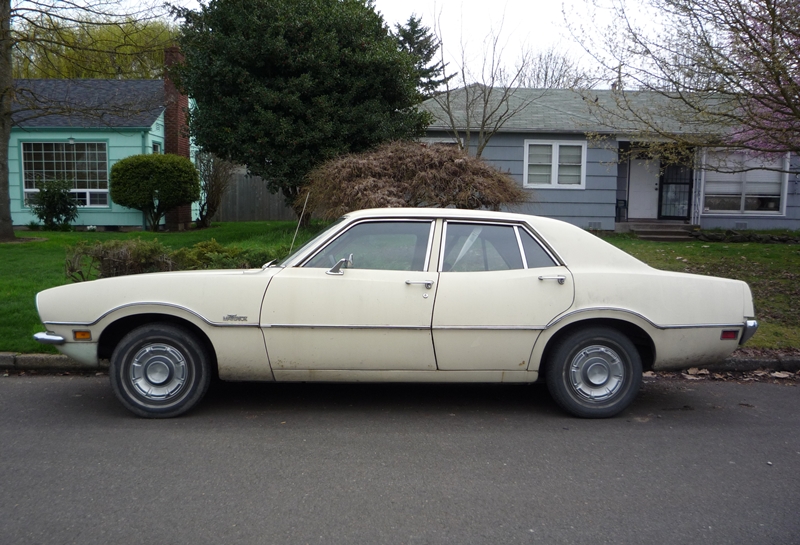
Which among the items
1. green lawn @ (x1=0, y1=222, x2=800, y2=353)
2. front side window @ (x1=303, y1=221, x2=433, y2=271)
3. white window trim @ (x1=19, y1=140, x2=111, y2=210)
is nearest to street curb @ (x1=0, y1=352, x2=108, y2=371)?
green lawn @ (x1=0, y1=222, x2=800, y2=353)

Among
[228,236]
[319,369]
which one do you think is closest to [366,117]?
[228,236]

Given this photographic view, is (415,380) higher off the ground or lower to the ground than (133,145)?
lower

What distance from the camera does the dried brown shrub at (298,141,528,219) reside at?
33.2 feet

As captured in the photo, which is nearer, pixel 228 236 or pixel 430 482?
pixel 430 482

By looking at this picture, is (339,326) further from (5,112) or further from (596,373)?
(5,112)

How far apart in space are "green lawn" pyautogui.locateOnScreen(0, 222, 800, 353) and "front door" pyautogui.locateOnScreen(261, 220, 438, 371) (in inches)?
121

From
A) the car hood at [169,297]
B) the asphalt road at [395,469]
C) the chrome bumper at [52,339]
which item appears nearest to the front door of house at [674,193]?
the asphalt road at [395,469]

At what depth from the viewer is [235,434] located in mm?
4980

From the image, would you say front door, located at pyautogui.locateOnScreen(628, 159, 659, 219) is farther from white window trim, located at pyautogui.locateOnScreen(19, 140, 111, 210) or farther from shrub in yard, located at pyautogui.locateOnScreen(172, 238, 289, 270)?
white window trim, located at pyautogui.locateOnScreen(19, 140, 111, 210)

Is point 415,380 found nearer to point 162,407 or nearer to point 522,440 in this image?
point 522,440

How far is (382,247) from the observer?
214 inches

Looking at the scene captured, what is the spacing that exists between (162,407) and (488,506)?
2619 millimetres

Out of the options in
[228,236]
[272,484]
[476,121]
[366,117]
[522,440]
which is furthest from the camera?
[476,121]

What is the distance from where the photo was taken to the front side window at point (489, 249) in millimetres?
5383
